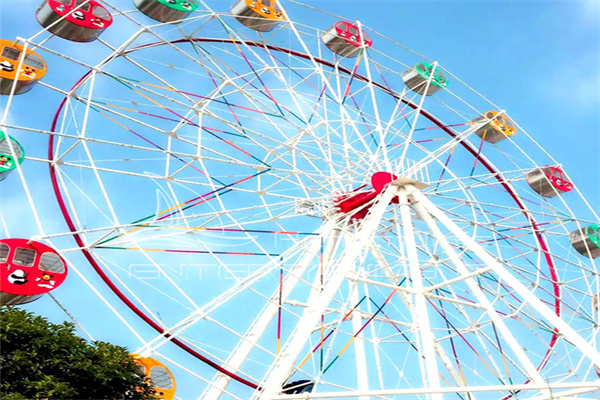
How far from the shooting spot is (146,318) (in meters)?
15.9

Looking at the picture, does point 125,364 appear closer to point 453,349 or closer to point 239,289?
point 239,289

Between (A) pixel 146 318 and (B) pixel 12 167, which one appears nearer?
(A) pixel 146 318

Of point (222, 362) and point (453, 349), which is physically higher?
point (453, 349)

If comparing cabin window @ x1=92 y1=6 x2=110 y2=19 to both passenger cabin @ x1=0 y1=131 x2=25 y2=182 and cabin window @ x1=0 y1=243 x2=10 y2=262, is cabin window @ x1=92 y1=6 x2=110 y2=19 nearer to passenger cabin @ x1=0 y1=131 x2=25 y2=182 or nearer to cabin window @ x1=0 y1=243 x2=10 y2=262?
passenger cabin @ x1=0 y1=131 x2=25 y2=182

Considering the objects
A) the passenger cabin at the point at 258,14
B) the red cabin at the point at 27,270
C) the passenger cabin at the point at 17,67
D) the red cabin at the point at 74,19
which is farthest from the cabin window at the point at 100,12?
the red cabin at the point at 27,270

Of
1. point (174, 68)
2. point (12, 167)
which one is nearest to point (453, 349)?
point (174, 68)

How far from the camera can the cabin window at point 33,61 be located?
17.5 m

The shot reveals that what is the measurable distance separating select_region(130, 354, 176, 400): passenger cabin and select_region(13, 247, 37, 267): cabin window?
2447 mm

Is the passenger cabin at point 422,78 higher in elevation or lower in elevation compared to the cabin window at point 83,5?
higher

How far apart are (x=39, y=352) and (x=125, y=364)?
134 centimetres

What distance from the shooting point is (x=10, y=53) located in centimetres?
1756

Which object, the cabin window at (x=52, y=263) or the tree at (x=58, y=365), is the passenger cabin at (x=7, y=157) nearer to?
the cabin window at (x=52, y=263)

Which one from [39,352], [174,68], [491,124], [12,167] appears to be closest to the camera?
[39,352]

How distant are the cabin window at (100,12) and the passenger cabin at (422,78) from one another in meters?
9.00
